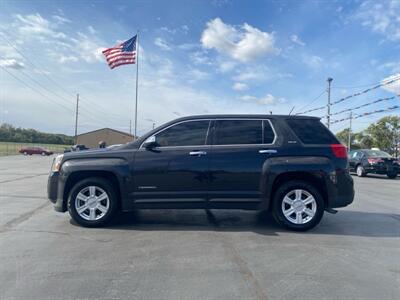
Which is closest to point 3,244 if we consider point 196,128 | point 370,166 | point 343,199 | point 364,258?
point 196,128

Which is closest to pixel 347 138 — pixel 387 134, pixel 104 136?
pixel 387 134

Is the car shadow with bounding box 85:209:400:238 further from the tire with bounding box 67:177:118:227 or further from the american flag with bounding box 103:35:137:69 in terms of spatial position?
the american flag with bounding box 103:35:137:69

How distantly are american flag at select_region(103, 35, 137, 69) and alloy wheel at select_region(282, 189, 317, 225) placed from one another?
1843cm

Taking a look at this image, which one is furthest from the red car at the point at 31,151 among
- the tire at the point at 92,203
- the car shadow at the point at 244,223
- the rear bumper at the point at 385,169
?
the tire at the point at 92,203

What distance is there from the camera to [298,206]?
534 cm

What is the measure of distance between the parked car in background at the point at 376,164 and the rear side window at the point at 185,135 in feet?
49.1

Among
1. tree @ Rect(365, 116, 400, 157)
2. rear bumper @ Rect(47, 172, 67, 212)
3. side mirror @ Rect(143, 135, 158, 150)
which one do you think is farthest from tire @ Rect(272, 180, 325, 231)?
tree @ Rect(365, 116, 400, 157)

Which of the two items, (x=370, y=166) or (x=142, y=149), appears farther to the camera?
(x=370, y=166)

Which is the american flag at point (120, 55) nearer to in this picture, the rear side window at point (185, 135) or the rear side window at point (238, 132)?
the rear side window at point (185, 135)

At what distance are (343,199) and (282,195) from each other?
1024 millimetres

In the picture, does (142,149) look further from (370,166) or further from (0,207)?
(370,166)

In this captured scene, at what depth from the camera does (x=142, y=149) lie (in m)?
5.36

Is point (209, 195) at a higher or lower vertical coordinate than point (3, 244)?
higher

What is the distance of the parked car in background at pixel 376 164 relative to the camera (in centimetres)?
1716
